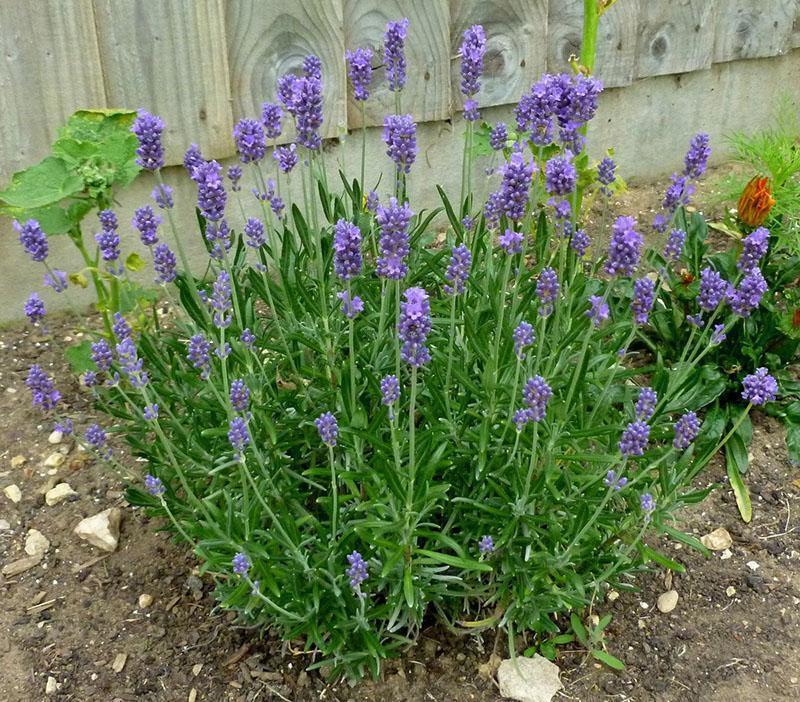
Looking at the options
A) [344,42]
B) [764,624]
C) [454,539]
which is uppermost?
[344,42]

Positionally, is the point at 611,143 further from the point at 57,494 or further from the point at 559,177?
the point at 57,494

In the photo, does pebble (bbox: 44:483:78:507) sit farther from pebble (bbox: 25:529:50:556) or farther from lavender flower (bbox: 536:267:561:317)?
lavender flower (bbox: 536:267:561:317)

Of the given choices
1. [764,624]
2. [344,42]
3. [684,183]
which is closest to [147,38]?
[344,42]

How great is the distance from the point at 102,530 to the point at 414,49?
7.29 feet

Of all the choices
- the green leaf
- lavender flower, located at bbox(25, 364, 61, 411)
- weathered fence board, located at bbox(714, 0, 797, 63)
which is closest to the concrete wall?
weathered fence board, located at bbox(714, 0, 797, 63)

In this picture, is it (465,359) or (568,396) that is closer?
(568,396)

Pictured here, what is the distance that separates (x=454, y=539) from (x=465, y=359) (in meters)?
0.47

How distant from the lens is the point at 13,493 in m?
2.89

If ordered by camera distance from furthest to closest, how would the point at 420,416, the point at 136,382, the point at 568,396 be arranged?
the point at 420,416 → the point at 568,396 → the point at 136,382

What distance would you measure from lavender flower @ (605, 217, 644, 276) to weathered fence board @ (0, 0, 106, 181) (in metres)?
2.11

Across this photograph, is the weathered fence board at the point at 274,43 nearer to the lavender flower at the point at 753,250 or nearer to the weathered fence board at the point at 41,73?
the weathered fence board at the point at 41,73

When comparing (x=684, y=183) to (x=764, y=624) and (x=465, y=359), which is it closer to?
(x=465, y=359)

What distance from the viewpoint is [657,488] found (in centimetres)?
267

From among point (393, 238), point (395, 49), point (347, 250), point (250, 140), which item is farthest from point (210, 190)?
point (395, 49)
